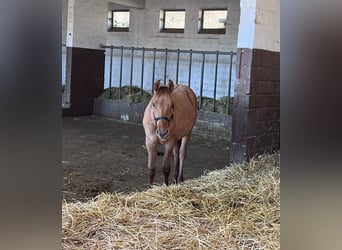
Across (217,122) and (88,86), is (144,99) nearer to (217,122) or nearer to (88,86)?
(88,86)

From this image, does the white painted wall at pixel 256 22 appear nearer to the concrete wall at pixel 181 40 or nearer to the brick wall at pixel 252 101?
the brick wall at pixel 252 101

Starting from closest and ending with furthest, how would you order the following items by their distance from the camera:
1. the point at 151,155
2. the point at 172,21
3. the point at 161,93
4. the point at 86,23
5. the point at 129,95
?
the point at 161,93 → the point at 151,155 → the point at 86,23 → the point at 129,95 → the point at 172,21

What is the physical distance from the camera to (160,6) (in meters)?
9.24

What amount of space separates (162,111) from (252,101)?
1324 mm

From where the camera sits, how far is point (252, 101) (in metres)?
4.38

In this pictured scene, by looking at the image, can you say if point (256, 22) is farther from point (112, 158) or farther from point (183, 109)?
point (112, 158)

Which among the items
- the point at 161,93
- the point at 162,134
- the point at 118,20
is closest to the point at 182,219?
the point at 162,134

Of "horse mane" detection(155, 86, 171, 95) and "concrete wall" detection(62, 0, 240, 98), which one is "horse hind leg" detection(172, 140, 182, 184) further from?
"concrete wall" detection(62, 0, 240, 98)

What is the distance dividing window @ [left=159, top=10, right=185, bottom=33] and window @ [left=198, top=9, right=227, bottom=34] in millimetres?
497

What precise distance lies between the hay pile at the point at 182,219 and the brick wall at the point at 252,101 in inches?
32.5

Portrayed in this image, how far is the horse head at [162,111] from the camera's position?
340cm

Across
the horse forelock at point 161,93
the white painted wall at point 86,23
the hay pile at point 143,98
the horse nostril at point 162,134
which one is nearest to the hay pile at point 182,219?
the horse nostril at point 162,134
